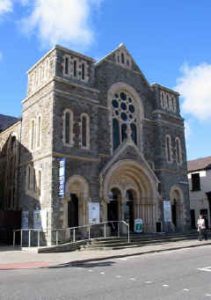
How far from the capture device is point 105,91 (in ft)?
85.2

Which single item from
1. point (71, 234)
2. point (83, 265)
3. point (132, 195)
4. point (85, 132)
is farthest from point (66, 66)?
point (83, 265)

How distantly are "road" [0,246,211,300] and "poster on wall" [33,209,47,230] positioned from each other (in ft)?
26.8

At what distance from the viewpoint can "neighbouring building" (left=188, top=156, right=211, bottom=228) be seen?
3530 centimetres

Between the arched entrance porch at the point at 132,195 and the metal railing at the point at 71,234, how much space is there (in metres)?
1.40

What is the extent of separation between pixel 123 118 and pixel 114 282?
18270mm

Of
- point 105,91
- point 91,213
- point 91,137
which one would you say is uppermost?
point 105,91

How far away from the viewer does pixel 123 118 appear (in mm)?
26750

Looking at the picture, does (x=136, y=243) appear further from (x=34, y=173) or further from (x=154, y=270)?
(x=154, y=270)

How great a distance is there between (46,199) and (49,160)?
2.25 meters

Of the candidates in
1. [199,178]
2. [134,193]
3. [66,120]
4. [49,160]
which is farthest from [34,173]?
[199,178]

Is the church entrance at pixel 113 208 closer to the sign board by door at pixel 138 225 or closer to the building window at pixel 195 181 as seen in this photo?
the sign board by door at pixel 138 225

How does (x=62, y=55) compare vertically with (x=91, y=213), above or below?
above

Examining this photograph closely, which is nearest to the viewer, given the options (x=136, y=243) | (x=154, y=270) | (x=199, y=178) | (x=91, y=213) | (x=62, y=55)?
(x=154, y=270)

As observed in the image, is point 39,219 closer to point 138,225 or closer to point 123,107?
point 138,225
